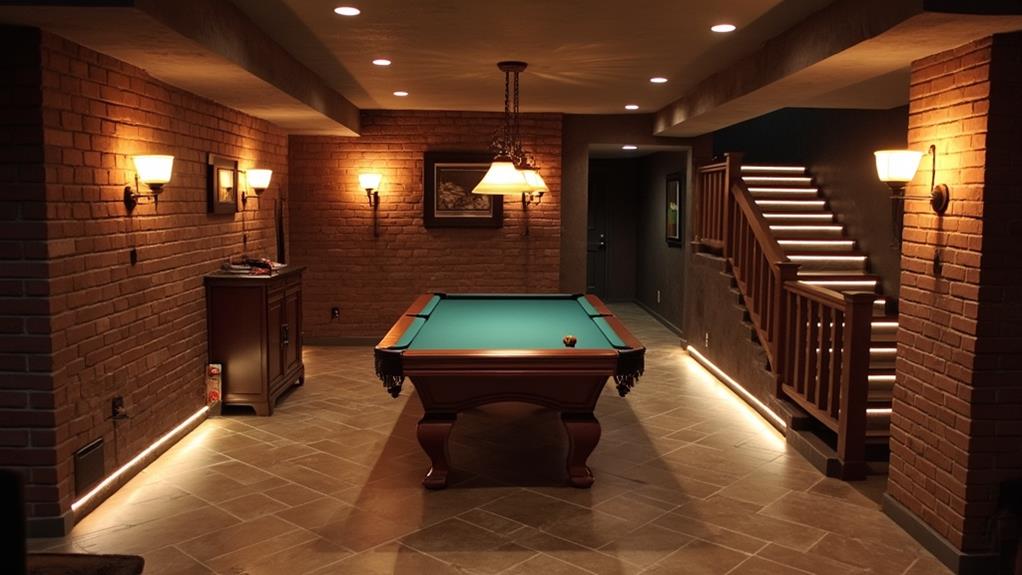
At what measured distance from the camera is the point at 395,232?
967cm

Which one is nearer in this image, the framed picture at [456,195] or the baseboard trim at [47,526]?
the baseboard trim at [47,526]

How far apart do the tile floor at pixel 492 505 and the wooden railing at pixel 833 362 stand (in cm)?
33

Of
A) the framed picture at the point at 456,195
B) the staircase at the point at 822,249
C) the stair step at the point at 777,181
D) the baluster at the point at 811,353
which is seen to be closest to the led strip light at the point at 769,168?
the staircase at the point at 822,249

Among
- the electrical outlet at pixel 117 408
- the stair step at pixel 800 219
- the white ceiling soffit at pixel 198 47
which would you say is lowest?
the electrical outlet at pixel 117 408

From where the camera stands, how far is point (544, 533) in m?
4.24

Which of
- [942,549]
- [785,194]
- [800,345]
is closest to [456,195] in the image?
[785,194]

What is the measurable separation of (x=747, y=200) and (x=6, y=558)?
662cm

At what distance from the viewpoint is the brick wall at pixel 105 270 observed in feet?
13.3

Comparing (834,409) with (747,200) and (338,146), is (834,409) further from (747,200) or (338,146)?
(338,146)

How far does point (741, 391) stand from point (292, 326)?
4.06 meters

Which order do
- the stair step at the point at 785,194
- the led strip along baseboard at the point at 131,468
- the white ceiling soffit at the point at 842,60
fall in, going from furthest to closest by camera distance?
the stair step at the point at 785,194 < the led strip along baseboard at the point at 131,468 < the white ceiling soffit at the point at 842,60

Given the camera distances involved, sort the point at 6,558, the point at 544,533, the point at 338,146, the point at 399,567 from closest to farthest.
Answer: the point at 6,558 → the point at 399,567 → the point at 544,533 → the point at 338,146

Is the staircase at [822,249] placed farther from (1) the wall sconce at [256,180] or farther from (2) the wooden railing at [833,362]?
(1) the wall sconce at [256,180]

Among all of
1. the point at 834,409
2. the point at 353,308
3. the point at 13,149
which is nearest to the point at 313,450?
the point at 13,149
